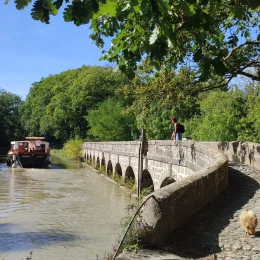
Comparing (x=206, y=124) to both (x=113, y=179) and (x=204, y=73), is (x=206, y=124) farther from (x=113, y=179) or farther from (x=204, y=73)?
(x=204, y=73)

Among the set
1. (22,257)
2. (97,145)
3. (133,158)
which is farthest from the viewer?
(97,145)

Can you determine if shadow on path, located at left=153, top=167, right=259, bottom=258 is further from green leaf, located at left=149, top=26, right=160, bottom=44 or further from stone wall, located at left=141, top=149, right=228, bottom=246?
green leaf, located at left=149, top=26, right=160, bottom=44

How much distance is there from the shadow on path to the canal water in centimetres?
209

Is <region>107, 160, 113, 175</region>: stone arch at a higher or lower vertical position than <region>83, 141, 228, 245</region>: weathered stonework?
lower

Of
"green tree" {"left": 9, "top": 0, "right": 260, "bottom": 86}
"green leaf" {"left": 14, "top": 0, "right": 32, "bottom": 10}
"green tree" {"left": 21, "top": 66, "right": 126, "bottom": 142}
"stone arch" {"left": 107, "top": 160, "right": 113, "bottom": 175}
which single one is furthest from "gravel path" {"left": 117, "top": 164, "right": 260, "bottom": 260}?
"green tree" {"left": 21, "top": 66, "right": 126, "bottom": 142}

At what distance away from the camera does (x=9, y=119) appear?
81.3m

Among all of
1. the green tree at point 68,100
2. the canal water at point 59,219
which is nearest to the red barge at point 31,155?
the canal water at point 59,219

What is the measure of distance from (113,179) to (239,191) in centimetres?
1900

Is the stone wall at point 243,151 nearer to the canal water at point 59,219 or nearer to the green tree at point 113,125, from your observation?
the canal water at point 59,219

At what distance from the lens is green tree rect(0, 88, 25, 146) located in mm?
76613

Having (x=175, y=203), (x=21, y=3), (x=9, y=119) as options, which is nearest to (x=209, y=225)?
(x=175, y=203)

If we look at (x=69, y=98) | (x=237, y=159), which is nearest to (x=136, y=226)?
(x=237, y=159)

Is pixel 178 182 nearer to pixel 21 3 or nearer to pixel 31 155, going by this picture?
pixel 21 3

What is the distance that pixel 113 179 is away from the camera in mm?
26703
